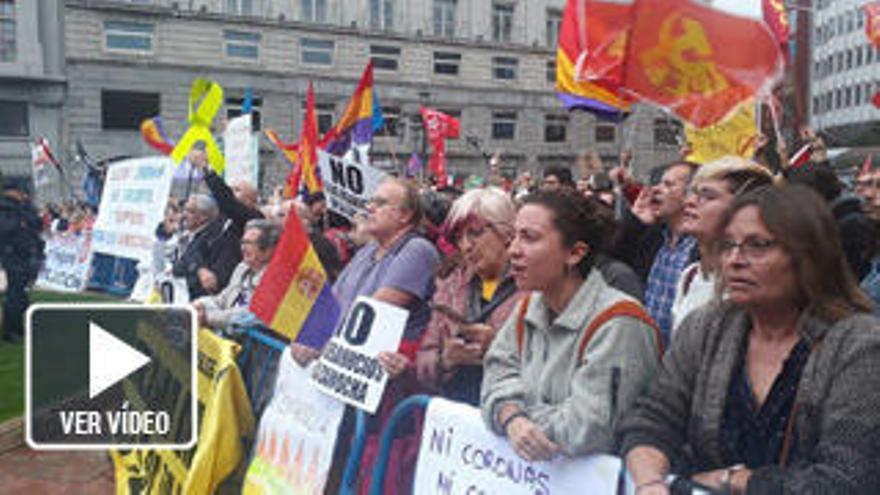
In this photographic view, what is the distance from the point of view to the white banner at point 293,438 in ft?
11.5

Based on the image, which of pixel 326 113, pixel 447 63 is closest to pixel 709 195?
pixel 326 113

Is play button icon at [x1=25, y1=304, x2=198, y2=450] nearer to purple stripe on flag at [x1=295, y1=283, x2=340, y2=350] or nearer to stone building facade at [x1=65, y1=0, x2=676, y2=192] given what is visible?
purple stripe on flag at [x1=295, y1=283, x2=340, y2=350]

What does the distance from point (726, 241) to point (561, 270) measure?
23.9 inches

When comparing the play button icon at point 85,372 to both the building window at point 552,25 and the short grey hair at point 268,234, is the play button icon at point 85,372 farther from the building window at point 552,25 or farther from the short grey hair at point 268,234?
the building window at point 552,25

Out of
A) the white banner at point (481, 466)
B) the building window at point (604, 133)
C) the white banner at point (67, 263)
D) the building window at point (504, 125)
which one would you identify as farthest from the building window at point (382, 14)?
the white banner at point (481, 466)

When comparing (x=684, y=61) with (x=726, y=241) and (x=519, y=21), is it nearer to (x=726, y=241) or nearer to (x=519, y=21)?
(x=726, y=241)

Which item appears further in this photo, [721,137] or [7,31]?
[7,31]

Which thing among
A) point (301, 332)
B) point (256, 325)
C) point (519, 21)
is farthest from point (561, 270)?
point (519, 21)

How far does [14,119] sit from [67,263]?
885 inches

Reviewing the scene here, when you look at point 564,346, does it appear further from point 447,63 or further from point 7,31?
point 447,63

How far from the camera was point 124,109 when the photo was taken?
36188 mm

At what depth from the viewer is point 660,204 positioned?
4070 mm

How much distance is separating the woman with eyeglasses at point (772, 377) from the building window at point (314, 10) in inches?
1596

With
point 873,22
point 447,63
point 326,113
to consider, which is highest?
point 447,63
